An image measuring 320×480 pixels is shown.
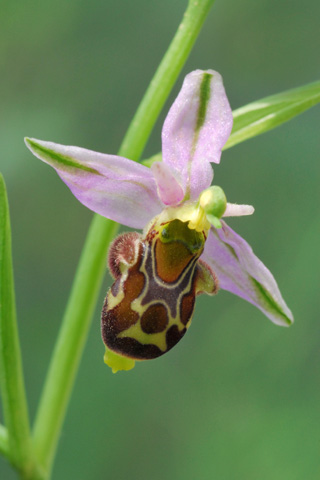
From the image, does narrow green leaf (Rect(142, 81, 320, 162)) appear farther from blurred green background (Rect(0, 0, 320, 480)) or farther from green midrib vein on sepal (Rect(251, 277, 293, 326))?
blurred green background (Rect(0, 0, 320, 480))

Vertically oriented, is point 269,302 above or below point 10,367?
above

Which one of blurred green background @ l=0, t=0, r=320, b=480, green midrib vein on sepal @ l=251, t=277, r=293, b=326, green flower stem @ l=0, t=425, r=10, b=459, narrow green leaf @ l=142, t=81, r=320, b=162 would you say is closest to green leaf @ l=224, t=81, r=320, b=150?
narrow green leaf @ l=142, t=81, r=320, b=162

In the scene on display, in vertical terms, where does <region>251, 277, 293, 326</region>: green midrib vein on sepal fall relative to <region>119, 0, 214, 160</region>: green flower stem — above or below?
below

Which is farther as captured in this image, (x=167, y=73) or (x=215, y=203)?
(x=167, y=73)

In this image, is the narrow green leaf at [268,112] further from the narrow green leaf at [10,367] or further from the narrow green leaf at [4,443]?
the narrow green leaf at [4,443]

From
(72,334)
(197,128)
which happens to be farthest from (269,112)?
(72,334)

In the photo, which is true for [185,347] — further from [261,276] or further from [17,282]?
[261,276]

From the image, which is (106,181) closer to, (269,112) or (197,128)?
(197,128)
